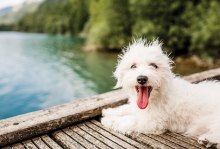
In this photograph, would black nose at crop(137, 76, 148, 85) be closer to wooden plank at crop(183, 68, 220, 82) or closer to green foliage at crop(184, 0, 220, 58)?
wooden plank at crop(183, 68, 220, 82)

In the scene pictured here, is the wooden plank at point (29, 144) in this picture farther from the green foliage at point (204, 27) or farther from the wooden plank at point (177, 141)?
the green foliage at point (204, 27)

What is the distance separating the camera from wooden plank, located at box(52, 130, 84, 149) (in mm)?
2961

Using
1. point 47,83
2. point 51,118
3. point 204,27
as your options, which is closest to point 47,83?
point 47,83

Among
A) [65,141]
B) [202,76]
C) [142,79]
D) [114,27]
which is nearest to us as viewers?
[142,79]

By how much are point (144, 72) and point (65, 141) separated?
131 cm

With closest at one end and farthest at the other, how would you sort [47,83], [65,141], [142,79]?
[142,79] → [65,141] → [47,83]

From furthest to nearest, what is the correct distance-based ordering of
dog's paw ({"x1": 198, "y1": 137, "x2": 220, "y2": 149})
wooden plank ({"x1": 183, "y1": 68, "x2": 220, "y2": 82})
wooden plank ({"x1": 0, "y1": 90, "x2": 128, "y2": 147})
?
1. wooden plank ({"x1": 183, "y1": 68, "x2": 220, "y2": 82})
2. wooden plank ({"x1": 0, "y1": 90, "x2": 128, "y2": 147})
3. dog's paw ({"x1": 198, "y1": 137, "x2": 220, "y2": 149})

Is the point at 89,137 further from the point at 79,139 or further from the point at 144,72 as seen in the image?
the point at 144,72

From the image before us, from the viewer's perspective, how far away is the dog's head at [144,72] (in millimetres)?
2852

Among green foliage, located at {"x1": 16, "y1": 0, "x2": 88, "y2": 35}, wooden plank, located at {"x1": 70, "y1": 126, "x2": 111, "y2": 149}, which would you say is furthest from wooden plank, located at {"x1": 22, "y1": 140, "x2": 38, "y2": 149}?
green foliage, located at {"x1": 16, "y1": 0, "x2": 88, "y2": 35}

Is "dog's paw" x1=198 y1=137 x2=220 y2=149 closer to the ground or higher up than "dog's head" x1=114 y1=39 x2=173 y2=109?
closer to the ground

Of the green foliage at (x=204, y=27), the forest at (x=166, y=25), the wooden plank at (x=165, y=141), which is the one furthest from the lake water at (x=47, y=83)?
the wooden plank at (x=165, y=141)

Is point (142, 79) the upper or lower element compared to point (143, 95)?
upper

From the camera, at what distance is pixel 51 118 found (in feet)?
11.0
